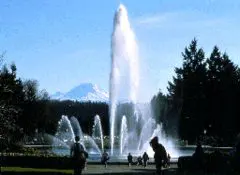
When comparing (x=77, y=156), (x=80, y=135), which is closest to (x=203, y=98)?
(x=80, y=135)

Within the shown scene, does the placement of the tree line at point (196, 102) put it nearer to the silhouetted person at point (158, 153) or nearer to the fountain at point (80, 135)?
the fountain at point (80, 135)

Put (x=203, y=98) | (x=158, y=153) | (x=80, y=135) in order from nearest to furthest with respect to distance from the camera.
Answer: (x=158, y=153), (x=80, y=135), (x=203, y=98)

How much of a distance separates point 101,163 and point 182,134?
41.0 meters

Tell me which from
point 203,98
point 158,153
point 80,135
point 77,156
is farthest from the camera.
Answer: point 203,98

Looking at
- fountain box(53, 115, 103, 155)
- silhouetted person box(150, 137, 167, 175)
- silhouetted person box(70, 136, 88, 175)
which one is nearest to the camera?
silhouetted person box(150, 137, 167, 175)

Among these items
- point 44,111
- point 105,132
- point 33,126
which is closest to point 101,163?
point 33,126

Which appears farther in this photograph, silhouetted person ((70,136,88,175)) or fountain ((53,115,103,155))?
fountain ((53,115,103,155))

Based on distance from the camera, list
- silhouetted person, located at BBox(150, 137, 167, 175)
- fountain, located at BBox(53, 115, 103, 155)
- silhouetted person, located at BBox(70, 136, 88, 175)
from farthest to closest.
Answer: fountain, located at BBox(53, 115, 103, 155) < silhouetted person, located at BBox(70, 136, 88, 175) < silhouetted person, located at BBox(150, 137, 167, 175)

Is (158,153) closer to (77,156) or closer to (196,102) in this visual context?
(77,156)

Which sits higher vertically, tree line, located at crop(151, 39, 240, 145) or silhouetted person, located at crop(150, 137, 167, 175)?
tree line, located at crop(151, 39, 240, 145)

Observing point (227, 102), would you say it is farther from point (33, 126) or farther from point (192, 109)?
point (33, 126)

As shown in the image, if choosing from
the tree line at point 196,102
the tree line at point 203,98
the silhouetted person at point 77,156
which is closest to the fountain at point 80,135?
the tree line at point 196,102

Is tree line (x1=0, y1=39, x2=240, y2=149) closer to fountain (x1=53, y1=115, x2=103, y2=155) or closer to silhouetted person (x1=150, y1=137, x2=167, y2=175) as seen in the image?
fountain (x1=53, y1=115, x2=103, y2=155)

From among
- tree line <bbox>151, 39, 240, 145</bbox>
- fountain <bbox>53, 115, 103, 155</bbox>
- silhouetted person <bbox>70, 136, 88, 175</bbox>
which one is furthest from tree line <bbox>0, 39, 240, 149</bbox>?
silhouetted person <bbox>70, 136, 88, 175</bbox>
